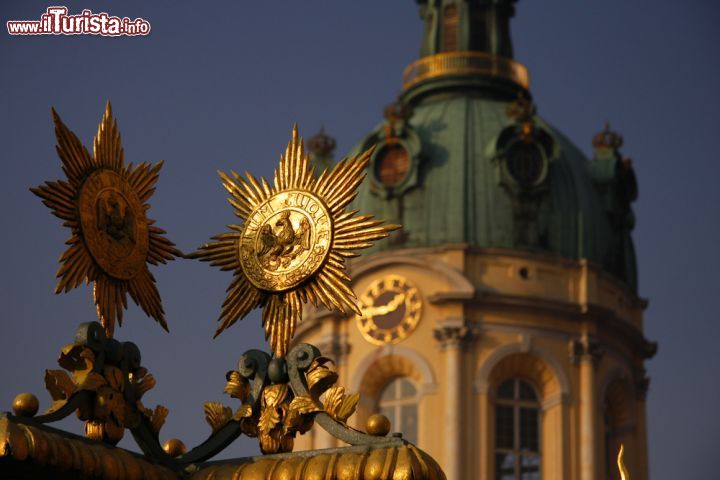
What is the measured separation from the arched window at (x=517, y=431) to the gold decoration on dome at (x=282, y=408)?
4711 centimetres

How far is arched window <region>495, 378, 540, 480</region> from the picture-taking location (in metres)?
65.0

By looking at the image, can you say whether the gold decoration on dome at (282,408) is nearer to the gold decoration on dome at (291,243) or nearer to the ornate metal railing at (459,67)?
the gold decoration on dome at (291,243)

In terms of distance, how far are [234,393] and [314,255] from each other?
4.51ft

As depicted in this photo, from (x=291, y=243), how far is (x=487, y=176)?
162 feet

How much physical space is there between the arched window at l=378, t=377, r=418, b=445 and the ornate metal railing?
10.7m

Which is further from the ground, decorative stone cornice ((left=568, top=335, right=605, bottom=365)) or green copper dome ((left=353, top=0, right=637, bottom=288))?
green copper dome ((left=353, top=0, right=637, bottom=288))

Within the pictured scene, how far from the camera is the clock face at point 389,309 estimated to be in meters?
64.4

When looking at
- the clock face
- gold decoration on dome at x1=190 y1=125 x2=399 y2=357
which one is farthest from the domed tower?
gold decoration on dome at x1=190 y1=125 x2=399 y2=357

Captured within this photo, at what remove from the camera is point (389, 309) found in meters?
64.8

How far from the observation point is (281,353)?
18.0 metres

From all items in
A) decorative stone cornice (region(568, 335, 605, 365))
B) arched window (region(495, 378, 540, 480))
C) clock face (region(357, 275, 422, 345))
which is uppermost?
clock face (region(357, 275, 422, 345))

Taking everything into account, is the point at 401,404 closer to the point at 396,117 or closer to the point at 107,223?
the point at 396,117

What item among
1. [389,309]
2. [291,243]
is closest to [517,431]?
[389,309]

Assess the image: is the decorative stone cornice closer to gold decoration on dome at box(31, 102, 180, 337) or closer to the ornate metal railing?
the ornate metal railing
